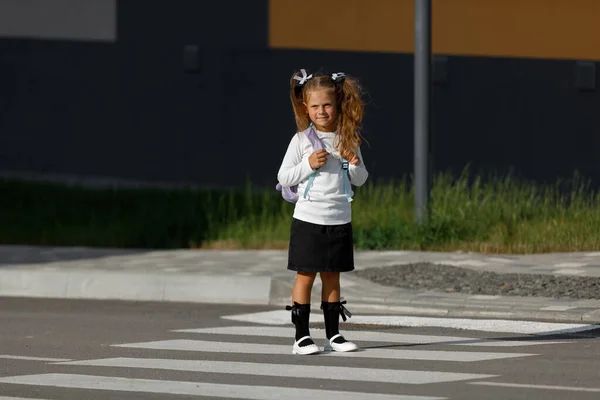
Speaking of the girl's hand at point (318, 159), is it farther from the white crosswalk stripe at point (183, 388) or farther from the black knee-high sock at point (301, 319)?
the white crosswalk stripe at point (183, 388)

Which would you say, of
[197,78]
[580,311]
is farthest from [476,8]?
[580,311]

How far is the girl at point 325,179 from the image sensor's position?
9062mm

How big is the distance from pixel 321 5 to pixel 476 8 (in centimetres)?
231

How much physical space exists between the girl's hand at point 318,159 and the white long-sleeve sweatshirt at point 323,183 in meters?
0.04

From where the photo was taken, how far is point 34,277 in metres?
14.0

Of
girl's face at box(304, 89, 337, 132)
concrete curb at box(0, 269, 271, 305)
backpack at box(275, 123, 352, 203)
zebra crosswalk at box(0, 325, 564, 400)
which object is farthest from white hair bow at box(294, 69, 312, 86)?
concrete curb at box(0, 269, 271, 305)

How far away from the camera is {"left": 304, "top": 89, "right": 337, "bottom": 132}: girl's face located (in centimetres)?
909

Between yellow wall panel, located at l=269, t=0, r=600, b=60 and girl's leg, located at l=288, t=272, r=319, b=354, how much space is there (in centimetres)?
1118

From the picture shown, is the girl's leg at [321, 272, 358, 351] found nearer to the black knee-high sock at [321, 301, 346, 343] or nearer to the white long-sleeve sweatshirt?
the black knee-high sock at [321, 301, 346, 343]

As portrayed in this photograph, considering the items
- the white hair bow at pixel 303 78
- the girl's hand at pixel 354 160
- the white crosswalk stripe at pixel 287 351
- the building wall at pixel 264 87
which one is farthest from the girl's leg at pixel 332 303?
the building wall at pixel 264 87

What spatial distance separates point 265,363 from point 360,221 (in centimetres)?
731

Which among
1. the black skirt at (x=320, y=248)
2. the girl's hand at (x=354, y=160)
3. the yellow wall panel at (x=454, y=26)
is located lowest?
the black skirt at (x=320, y=248)

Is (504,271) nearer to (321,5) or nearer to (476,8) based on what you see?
(476,8)

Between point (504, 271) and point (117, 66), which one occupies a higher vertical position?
point (117, 66)
